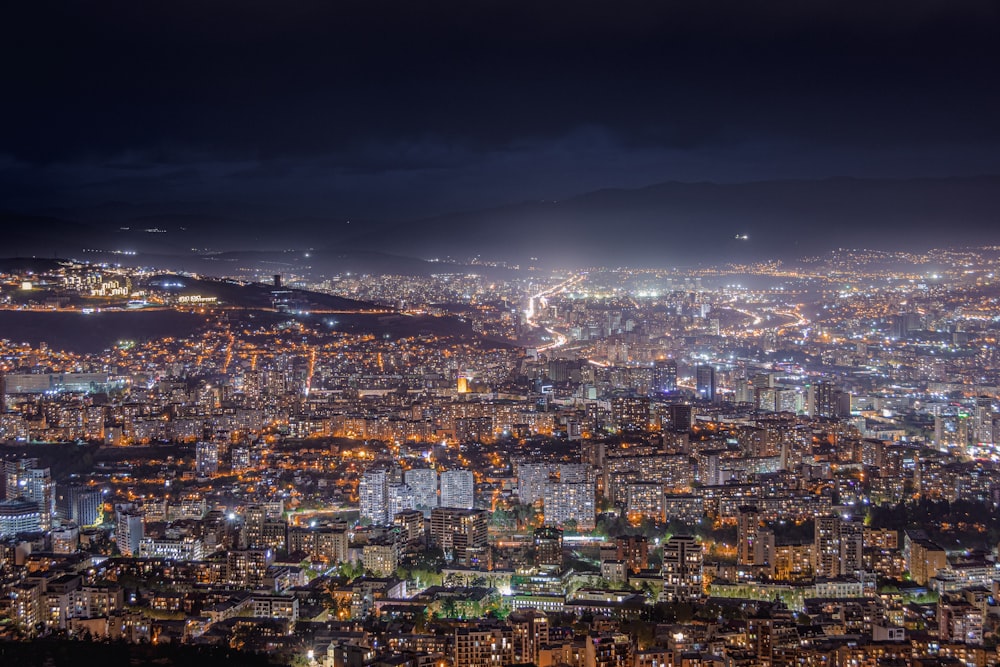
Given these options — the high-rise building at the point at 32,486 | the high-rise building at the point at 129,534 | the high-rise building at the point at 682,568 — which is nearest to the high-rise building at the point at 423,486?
the high-rise building at the point at 129,534

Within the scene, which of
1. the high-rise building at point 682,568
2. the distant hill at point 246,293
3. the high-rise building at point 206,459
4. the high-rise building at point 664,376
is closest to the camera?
the high-rise building at point 682,568

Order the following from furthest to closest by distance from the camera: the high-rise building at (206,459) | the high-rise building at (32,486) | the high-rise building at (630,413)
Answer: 1. the high-rise building at (630,413)
2. the high-rise building at (206,459)
3. the high-rise building at (32,486)

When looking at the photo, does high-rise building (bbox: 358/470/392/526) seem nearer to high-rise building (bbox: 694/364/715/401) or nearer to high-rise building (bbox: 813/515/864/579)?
high-rise building (bbox: 813/515/864/579)

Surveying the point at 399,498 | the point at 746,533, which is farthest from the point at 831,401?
the point at 399,498

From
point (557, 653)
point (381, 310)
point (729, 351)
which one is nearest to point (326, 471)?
point (557, 653)

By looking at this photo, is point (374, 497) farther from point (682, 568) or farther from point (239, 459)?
point (682, 568)

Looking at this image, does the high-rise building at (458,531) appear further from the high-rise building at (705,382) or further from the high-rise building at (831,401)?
the high-rise building at (705,382)

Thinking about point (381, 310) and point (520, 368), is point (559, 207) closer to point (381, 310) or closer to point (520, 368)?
point (381, 310)
